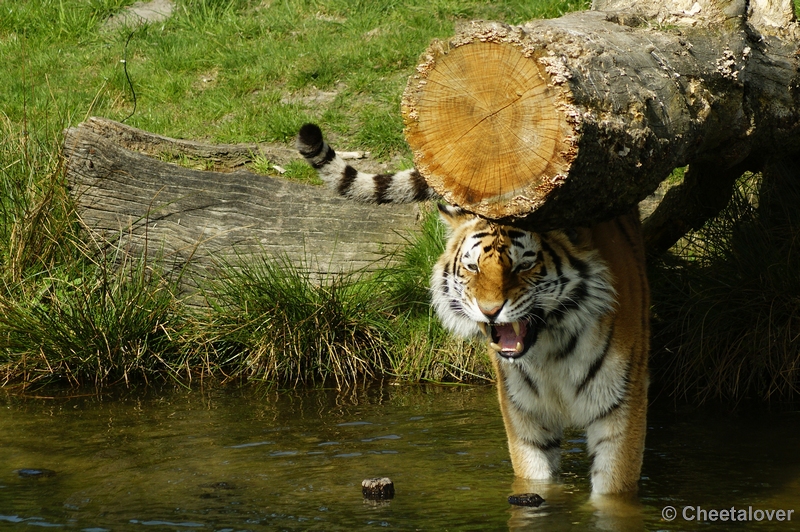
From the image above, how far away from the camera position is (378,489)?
4.15 metres

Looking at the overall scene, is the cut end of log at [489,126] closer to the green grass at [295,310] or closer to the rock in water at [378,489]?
the rock in water at [378,489]

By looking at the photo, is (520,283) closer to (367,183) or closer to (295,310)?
(367,183)

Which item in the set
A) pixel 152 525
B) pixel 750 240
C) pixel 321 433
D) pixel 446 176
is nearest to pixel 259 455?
pixel 321 433

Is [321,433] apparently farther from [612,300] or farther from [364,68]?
[364,68]

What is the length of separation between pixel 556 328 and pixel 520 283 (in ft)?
1.07

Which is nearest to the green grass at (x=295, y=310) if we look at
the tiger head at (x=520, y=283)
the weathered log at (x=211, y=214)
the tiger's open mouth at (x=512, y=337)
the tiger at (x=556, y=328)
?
the weathered log at (x=211, y=214)

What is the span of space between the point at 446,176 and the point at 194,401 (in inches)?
129

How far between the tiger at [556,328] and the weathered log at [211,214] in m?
2.47

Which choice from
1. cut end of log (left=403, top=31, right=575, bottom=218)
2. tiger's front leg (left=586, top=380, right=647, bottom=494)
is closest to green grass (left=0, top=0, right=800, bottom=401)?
tiger's front leg (left=586, top=380, right=647, bottom=494)

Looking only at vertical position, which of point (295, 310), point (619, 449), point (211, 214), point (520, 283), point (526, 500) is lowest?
point (526, 500)

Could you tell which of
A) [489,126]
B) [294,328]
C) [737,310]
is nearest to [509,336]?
[489,126]

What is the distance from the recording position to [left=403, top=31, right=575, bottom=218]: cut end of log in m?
3.06

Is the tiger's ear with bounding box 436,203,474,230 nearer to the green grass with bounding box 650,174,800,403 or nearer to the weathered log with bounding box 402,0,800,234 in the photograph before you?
the weathered log with bounding box 402,0,800,234

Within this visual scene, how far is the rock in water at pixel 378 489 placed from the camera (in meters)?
4.15
